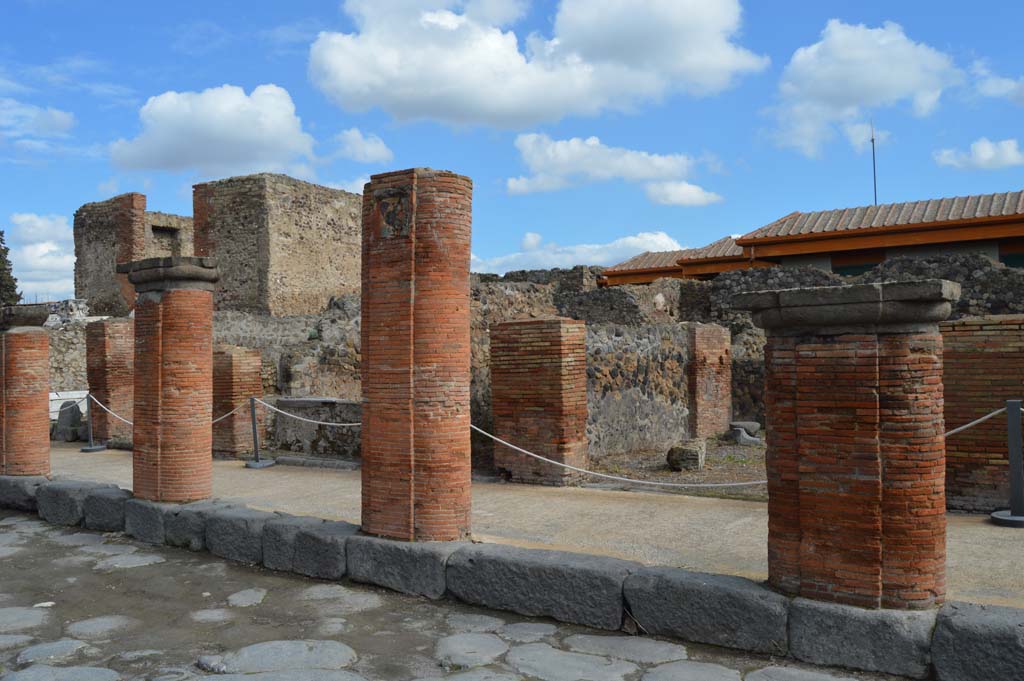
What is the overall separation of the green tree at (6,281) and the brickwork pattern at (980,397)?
3016 centimetres

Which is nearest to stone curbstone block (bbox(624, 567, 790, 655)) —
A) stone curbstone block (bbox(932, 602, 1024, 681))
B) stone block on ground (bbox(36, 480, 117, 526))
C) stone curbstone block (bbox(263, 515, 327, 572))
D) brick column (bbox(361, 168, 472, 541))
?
stone curbstone block (bbox(932, 602, 1024, 681))

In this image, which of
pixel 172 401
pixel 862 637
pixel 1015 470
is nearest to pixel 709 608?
pixel 862 637

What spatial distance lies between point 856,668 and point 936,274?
1341cm

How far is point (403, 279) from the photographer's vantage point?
5.27 metres

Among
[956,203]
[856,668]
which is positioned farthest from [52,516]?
[956,203]

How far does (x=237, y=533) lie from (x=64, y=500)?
2738mm

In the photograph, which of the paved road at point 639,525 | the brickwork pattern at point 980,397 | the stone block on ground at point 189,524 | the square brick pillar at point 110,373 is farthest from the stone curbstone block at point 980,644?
the square brick pillar at point 110,373

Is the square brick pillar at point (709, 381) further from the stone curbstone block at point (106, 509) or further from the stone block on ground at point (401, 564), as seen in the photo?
the stone curbstone block at point (106, 509)

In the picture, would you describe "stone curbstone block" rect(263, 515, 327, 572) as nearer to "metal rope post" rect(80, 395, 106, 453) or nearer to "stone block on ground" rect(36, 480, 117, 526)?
"stone block on ground" rect(36, 480, 117, 526)

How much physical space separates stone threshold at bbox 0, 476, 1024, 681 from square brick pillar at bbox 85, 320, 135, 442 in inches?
240

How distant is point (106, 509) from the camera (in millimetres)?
7301

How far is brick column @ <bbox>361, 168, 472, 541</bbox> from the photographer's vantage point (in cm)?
522

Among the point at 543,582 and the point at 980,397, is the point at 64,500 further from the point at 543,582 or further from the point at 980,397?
the point at 980,397

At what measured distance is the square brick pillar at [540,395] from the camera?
762 cm
